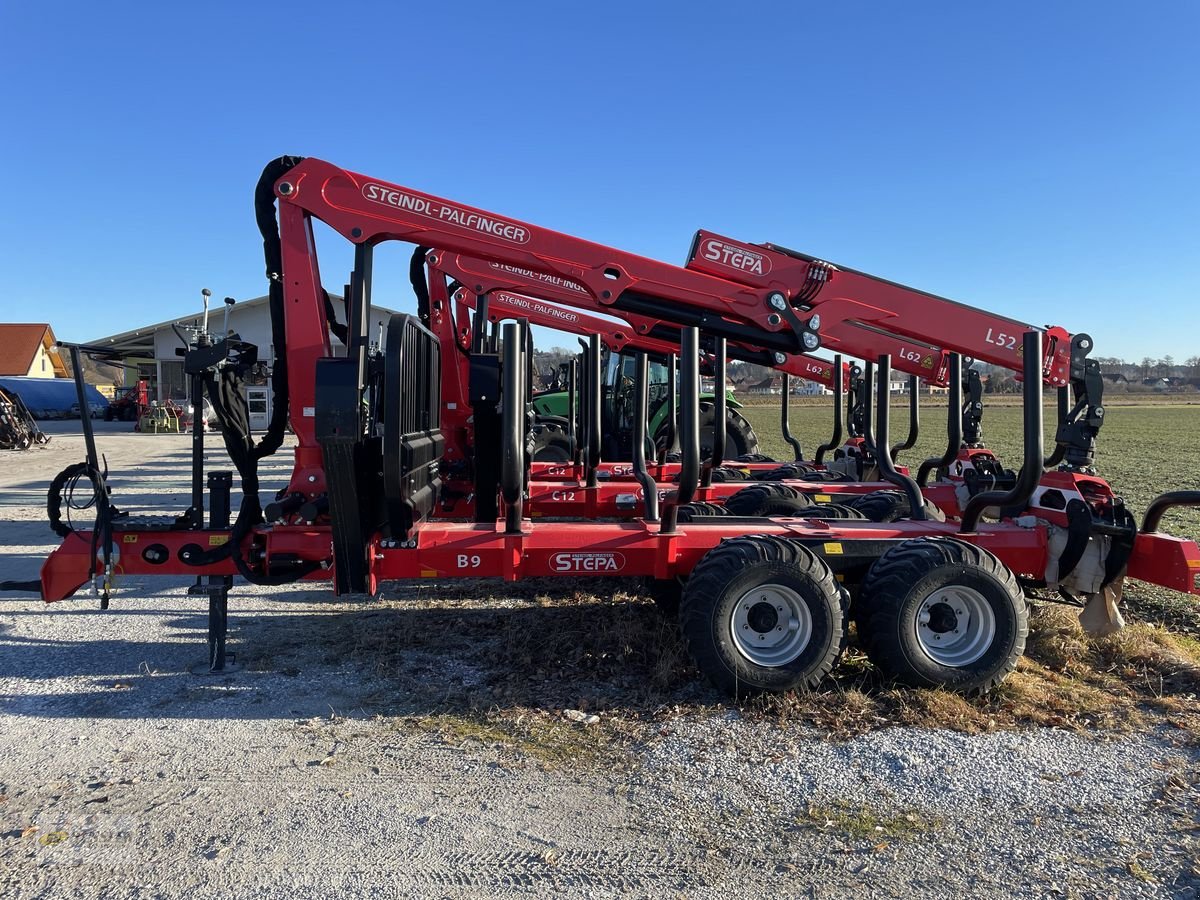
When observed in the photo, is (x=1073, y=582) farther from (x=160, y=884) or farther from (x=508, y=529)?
(x=160, y=884)

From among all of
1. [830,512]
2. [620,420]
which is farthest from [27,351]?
[830,512]

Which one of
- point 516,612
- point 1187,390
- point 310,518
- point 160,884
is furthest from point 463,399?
point 1187,390

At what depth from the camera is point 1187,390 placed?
316ft

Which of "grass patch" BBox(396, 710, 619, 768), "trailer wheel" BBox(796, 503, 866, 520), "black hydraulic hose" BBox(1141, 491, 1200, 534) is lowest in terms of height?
"grass patch" BBox(396, 710, 619, 768)

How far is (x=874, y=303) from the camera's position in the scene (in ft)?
19.0

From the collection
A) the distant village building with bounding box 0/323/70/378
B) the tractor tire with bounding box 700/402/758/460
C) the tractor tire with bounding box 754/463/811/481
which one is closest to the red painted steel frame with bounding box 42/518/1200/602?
the tractor tire with bounding box 754/463/811/481

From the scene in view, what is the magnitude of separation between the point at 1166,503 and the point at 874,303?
2216mm

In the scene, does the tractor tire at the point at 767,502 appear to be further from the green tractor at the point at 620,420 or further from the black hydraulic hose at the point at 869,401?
the green tractor at the point at 620,420

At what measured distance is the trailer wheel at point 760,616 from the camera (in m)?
4.31

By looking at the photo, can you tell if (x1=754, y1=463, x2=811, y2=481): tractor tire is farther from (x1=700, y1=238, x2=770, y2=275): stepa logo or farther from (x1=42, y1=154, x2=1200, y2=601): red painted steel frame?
(x1=700, y1=238, x2=770, y2=275): stepa logo

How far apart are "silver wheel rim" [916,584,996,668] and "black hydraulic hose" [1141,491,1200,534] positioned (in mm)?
1344

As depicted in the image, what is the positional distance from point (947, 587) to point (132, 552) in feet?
15.7

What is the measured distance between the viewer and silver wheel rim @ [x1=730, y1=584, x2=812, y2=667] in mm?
4395

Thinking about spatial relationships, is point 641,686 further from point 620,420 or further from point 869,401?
point 620,420
